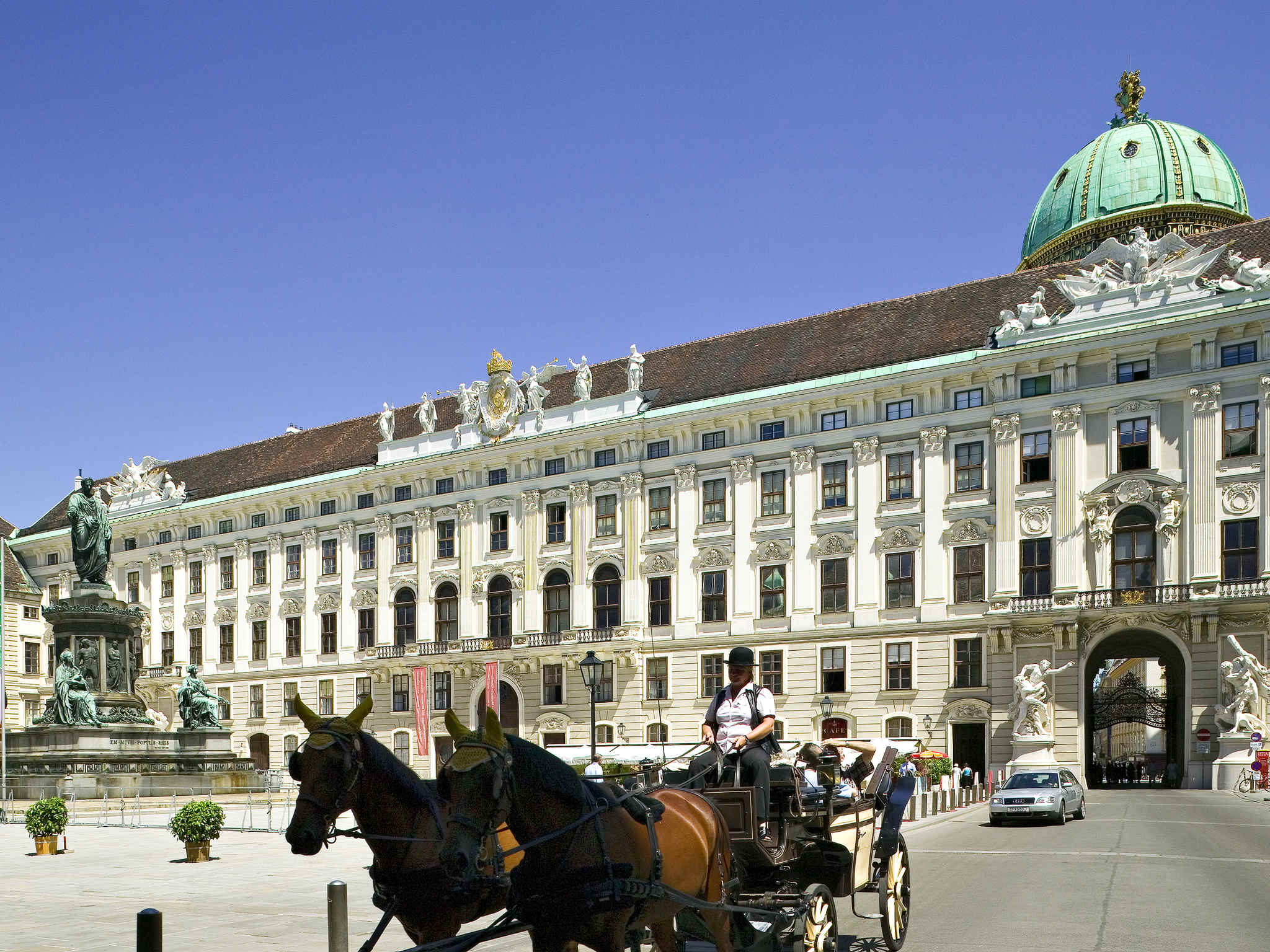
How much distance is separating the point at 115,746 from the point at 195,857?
56.7 feet

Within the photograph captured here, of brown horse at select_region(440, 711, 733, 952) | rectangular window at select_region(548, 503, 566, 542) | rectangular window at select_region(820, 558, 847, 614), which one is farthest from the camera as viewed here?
rectangular window at select_region(548, 503, 566, 542)

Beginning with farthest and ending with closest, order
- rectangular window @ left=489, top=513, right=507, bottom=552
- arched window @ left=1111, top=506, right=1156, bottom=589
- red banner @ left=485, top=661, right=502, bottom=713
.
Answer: rectangular window @ left=489, top=513, right=507, bottom=552
red banner @ left=485, top=661, right=502, bottom=713
arched window @ left=1111, top=506, right=1156, bottom=589

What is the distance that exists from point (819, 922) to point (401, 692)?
55.2m

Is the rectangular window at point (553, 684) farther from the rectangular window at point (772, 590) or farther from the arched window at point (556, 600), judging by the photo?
the rectangular window at point (772, 590)

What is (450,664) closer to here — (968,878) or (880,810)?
(968,878)

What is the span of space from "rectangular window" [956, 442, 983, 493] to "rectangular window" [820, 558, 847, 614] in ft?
19.1

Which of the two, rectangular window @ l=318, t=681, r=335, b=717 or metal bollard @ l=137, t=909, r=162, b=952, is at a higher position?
metal bollard @ l=137, t=909, r=162, b=952

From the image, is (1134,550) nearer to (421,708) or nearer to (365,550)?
(421,708)

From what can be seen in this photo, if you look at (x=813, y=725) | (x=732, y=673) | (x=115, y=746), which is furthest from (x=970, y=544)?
(x=732, y=673)

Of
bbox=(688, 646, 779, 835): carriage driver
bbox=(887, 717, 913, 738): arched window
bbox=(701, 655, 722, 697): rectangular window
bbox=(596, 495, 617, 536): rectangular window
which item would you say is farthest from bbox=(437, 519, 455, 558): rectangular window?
bbox=(688, 646, 779, 835): carriage driver

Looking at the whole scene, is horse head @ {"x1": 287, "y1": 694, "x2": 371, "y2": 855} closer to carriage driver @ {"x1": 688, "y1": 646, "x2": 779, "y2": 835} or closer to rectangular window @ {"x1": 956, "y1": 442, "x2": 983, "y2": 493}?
carriage driver @ {"x1": 688, "y1": 646, "x2": 779, "y2": 835}

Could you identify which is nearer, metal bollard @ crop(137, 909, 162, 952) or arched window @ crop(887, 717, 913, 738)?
metal bollard @ crop(137, 909, 162, 952)

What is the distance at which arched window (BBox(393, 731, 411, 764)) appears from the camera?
62.2 meters

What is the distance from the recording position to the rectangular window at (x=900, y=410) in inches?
2036
